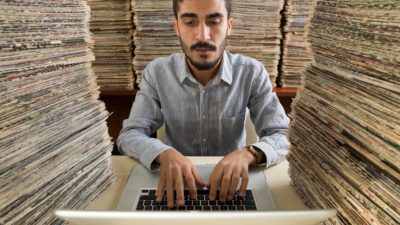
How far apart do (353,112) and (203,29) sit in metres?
0.90

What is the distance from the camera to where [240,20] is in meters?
1.80

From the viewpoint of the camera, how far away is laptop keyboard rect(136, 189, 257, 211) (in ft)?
2.37

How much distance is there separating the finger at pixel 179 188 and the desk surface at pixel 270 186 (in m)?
0.16

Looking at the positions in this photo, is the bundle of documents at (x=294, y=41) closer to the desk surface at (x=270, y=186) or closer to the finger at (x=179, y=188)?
the desk surface at (x=270, y=186)

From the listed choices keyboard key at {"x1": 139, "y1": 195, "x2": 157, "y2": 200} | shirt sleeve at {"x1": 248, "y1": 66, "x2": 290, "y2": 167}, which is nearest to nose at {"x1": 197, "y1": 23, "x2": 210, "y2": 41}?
shirt sleeve at {"x1": 248, "y1": 66, "x2": 290, "y2": 167}

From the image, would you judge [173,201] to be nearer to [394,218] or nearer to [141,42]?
[394,218]

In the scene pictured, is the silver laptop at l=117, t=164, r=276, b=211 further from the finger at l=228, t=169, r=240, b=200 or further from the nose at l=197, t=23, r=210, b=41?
the nose at l=197, t=23, r=210, b=41

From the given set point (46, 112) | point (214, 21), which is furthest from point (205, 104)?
point (46, 112)

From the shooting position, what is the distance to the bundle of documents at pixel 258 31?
1.78 meters

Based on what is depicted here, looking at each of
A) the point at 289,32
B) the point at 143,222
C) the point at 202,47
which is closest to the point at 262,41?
the point at 289,32

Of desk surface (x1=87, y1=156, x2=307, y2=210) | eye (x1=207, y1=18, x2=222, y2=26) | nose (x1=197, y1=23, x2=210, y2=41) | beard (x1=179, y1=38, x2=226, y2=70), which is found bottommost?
desk surface (x1=87, y1=156, x2=307, y2=210)

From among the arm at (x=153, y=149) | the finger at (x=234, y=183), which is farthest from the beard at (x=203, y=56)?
the finger at (x=234, y=183)

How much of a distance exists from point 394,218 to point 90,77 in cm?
65

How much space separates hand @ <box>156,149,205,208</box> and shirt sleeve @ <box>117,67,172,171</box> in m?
0.11
